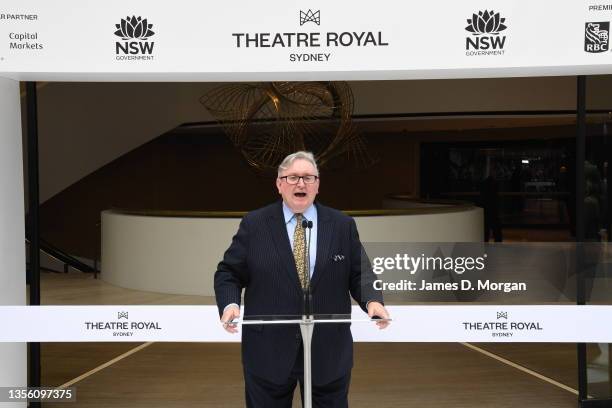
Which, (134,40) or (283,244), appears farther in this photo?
(134,40)

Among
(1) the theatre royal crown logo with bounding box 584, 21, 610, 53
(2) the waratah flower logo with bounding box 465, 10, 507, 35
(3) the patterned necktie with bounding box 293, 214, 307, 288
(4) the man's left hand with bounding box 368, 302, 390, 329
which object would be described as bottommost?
(4) the man's left hand with bounding box 368, 302, 390, 329

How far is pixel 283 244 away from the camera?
9.34 ft

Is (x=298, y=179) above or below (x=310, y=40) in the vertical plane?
below

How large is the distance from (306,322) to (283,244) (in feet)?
1.27

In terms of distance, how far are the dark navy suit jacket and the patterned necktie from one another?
0.03 meters

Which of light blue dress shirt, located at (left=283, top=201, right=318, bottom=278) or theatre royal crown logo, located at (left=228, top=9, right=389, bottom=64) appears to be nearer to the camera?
light blue dress shirt, located at (left=283, top=201, right=318, bottom=278)

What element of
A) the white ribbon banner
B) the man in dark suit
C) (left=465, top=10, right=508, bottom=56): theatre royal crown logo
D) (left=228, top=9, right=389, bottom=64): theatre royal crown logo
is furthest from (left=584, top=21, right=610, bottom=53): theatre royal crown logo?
the man in dark suit

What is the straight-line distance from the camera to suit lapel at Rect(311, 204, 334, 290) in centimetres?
284

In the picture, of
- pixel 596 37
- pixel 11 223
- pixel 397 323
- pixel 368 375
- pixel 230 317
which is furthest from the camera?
pixel 368 375

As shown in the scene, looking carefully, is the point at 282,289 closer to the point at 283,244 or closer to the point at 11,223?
the point at 283,244

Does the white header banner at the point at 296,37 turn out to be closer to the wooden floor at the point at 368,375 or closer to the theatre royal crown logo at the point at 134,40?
the theatre royal crown logo at the point at 134,40

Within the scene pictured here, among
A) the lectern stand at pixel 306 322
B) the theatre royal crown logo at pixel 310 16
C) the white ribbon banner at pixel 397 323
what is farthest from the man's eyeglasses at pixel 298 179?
the theatre royal crown logo at pixel 310 16

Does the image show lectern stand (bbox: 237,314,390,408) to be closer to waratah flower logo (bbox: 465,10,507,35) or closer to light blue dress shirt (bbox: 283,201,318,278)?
light blue dress shirt (bbox: 283,201,318,278)

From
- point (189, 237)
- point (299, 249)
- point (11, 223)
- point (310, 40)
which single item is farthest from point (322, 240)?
point (189, 237)
